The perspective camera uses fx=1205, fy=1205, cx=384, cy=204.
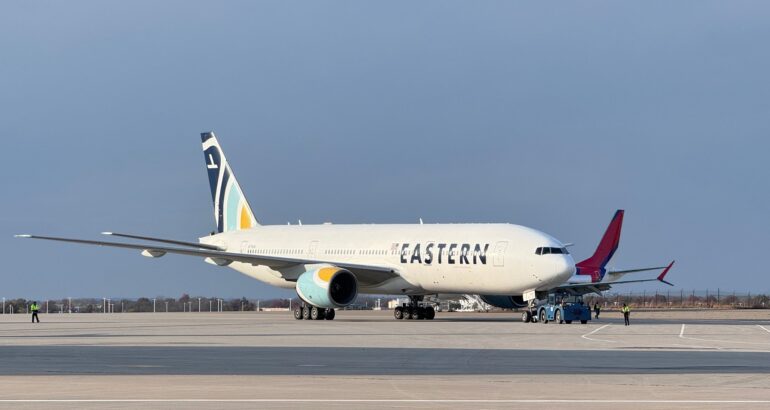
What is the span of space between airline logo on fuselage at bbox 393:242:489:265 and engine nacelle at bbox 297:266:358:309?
96.3 inches

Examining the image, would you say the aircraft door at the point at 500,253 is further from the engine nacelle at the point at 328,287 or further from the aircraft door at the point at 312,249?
the aircraft door at the point at 312,249

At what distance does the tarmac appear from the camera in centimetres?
1513

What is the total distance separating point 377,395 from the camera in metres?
15.7

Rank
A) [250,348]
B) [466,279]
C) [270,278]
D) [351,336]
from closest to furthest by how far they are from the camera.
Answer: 1. [250,348]
2. [351,336]
3. [466,279]
4. [270,278]

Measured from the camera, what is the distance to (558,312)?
45062mm

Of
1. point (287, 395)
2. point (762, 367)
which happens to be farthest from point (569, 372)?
point (287, 395)

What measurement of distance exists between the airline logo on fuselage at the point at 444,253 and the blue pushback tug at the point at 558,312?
2702 millimetres

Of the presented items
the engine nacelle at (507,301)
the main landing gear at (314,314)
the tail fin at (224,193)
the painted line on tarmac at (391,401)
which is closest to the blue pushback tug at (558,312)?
the engine nacelle at (507,301)

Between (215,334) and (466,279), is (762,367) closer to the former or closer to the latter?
(215,334)

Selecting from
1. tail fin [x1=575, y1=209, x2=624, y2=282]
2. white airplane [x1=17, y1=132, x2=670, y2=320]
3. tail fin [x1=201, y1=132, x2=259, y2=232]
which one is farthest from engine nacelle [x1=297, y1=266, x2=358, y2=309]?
tail fin [x1=575, y1=209, x2=624, y2=282]

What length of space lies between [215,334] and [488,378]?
17.6 m

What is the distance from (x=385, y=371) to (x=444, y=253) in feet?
92.2

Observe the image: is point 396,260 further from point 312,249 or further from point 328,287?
point 312,249

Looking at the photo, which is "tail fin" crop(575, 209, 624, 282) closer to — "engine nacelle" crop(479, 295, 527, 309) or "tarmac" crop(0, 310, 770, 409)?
"engine nacelle" crop(479, 295, 527, 309)
